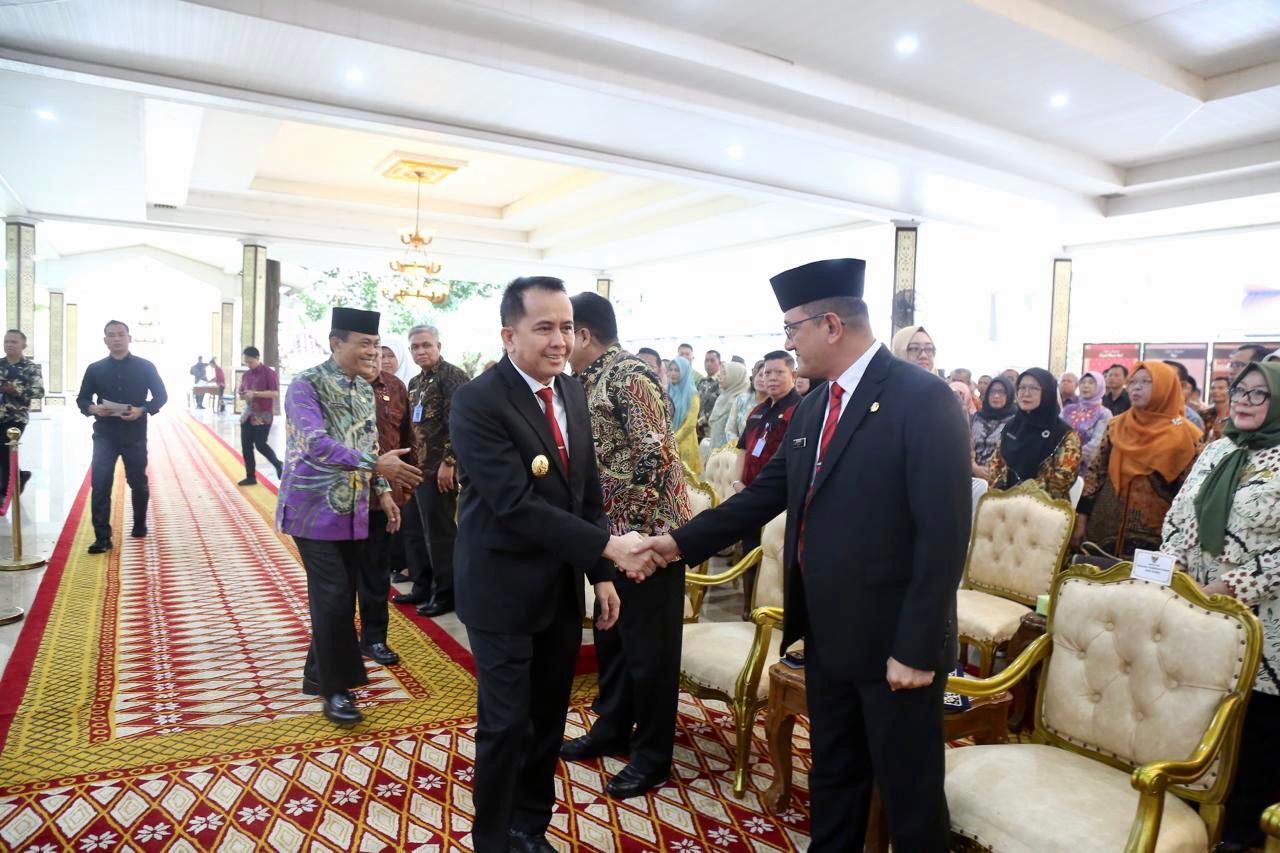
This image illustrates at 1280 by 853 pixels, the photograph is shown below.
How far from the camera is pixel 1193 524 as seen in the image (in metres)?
2.69

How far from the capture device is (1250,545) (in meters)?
2.49

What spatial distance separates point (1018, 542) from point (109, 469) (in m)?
5.92

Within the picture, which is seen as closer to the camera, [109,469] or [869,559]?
[869,559]

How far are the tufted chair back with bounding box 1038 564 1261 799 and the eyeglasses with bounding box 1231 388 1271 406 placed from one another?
85cm

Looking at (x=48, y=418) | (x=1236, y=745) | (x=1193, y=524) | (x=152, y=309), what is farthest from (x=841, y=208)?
(x=152, y=309)

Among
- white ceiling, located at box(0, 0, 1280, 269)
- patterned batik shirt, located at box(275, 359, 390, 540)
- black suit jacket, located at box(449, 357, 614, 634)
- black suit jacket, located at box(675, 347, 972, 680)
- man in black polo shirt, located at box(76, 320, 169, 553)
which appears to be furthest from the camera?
white ceiling, located at box(0, 0, 1280, 269)

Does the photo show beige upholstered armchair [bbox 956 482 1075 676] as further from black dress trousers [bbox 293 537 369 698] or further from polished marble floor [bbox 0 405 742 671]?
black dress trousers [bbox 293 537 369 698]

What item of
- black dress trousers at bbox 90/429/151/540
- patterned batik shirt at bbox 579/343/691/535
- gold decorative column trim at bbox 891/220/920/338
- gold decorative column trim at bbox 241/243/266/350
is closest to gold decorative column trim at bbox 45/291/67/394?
gold decorative column trim at bbox 241/243/266/350

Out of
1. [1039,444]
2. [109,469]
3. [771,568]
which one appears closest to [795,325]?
[771,568]

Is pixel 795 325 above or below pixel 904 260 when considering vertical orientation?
below

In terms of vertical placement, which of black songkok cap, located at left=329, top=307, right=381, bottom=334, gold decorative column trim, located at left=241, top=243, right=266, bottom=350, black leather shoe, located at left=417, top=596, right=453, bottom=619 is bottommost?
black leather shoe, located at left=417, top=596, right=453, bottom=619

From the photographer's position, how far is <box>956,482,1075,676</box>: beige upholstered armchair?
336cm

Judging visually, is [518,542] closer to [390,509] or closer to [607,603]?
[607,603]

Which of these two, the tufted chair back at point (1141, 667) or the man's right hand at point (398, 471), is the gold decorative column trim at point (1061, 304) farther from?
the man's right hand at point (398, 471)
